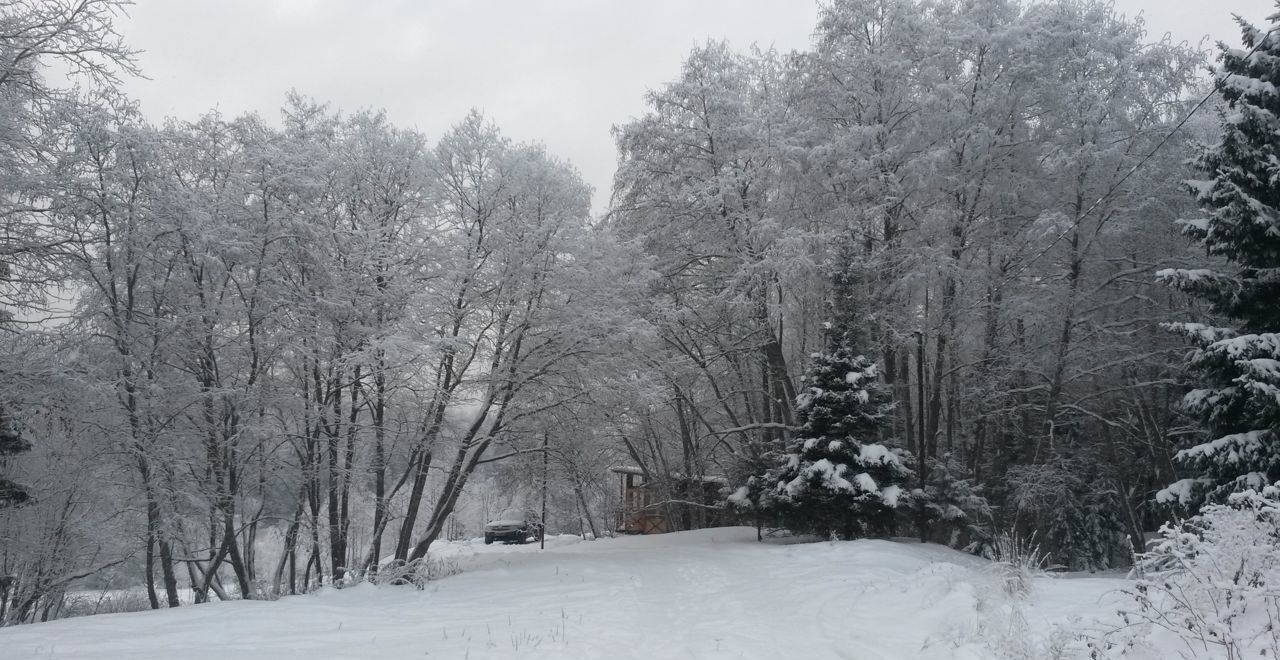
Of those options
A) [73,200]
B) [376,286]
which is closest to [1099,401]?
[376,286]

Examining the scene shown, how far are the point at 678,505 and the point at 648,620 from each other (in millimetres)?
13153

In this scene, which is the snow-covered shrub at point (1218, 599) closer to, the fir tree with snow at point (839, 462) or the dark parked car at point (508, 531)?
the fir tree with snow at point (839, 462)

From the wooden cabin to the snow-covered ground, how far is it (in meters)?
6.85

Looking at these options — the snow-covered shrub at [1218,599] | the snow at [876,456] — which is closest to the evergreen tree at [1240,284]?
the snow at [876,456]

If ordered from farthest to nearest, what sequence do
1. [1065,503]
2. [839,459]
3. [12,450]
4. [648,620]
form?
[1065,503]
[839,459]
[12,450]
[648,620]

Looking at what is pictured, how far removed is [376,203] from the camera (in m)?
13.5

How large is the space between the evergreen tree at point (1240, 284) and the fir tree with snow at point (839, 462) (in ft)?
12.8

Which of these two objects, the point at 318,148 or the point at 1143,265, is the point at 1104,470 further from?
the point at 318,148

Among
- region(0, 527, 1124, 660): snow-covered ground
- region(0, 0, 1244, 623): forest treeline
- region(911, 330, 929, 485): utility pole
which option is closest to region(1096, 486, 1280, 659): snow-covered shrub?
region(0, 527, 1124, 660): snow-covered ground

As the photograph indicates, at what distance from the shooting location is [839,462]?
12438 mm

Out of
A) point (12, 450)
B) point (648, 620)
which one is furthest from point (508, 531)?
point (648, 620)

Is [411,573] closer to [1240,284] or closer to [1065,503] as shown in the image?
[1065,503]

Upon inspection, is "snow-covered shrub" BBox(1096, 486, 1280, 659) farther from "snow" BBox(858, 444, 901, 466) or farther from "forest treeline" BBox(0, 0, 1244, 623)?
"forest treeline" BBox(0, 0, 1244, 623)

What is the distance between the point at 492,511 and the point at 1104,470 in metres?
47.5
